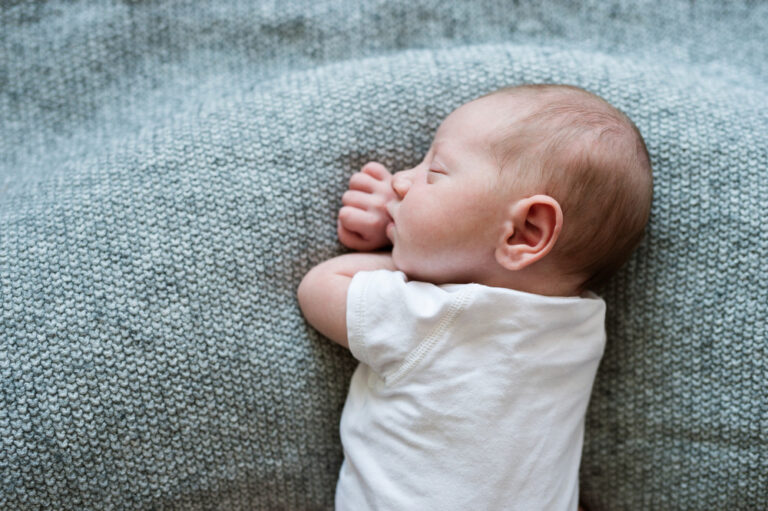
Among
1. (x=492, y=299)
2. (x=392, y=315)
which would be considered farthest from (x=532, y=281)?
(x=392, y=315)

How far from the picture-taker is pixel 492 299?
0.79 m

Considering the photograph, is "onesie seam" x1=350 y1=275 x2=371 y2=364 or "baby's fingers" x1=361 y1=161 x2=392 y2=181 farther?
"baby's fingers" x1=361 y1=161 x2=392 y2=181

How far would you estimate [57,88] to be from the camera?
113 cm

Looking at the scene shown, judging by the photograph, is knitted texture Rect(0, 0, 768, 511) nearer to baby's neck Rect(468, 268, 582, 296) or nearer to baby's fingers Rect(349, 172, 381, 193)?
baby's fingers Rect(349, 172, 381, 193)

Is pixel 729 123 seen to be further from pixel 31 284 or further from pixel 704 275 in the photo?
pixel 31 284

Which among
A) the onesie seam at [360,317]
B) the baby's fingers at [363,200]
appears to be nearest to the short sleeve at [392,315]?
the onesie seam at [360,317]

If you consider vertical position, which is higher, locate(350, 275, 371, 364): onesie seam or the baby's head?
the baby's head

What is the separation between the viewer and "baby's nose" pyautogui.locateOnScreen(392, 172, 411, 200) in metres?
0.85

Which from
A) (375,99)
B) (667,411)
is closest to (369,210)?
(375,99)

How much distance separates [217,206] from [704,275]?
733 mm

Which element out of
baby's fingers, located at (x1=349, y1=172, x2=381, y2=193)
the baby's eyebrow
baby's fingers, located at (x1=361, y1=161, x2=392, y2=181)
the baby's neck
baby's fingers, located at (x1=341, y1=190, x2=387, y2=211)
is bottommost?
the baby's neck

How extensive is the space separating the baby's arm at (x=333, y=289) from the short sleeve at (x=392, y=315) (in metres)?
0.03

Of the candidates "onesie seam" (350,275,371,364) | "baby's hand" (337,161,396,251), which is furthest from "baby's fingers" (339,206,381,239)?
"onesie seam" (350,275,371,364)

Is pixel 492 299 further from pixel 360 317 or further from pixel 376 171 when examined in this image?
pixel 376 171
